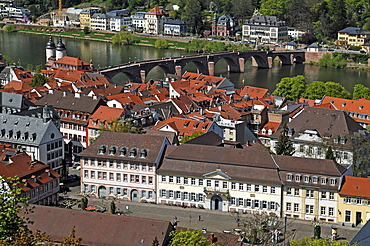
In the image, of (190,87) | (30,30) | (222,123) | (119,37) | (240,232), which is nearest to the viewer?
(240,232)

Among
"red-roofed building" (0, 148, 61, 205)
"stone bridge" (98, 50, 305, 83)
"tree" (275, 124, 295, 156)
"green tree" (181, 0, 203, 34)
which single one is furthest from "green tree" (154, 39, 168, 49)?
"red-roofed building" (0, 148, 61, 205)

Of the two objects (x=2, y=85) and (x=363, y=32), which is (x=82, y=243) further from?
(x=363, y=32)

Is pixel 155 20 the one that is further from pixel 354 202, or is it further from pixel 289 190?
pixel 354 202

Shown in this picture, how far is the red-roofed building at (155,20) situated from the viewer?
18262cm

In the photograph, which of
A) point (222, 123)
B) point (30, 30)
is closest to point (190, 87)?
point (222, 123)

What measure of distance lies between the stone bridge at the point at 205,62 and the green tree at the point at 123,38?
3912 cm

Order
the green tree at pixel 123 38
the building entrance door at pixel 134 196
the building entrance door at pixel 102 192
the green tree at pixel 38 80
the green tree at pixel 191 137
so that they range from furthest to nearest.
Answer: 1. the green tree at pixel 123 38
2. the green tree at pixel 38 80
3. the green tree at pixel 191 137
4. the building entrance door at pixel 102 192
5. the building entrance door at pixel 134 196

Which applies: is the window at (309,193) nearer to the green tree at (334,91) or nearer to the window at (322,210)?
the window at (322,210)

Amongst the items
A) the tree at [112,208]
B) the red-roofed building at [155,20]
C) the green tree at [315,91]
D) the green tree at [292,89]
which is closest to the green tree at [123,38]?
the red-roofed building at [155,20]

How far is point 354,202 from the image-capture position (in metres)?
47.1

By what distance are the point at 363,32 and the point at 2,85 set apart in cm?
8770

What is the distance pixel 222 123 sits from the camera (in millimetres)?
64938

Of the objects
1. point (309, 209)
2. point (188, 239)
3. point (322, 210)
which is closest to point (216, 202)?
point (309, 209)

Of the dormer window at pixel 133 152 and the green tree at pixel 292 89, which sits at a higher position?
the dormer window at pixel 133 152
